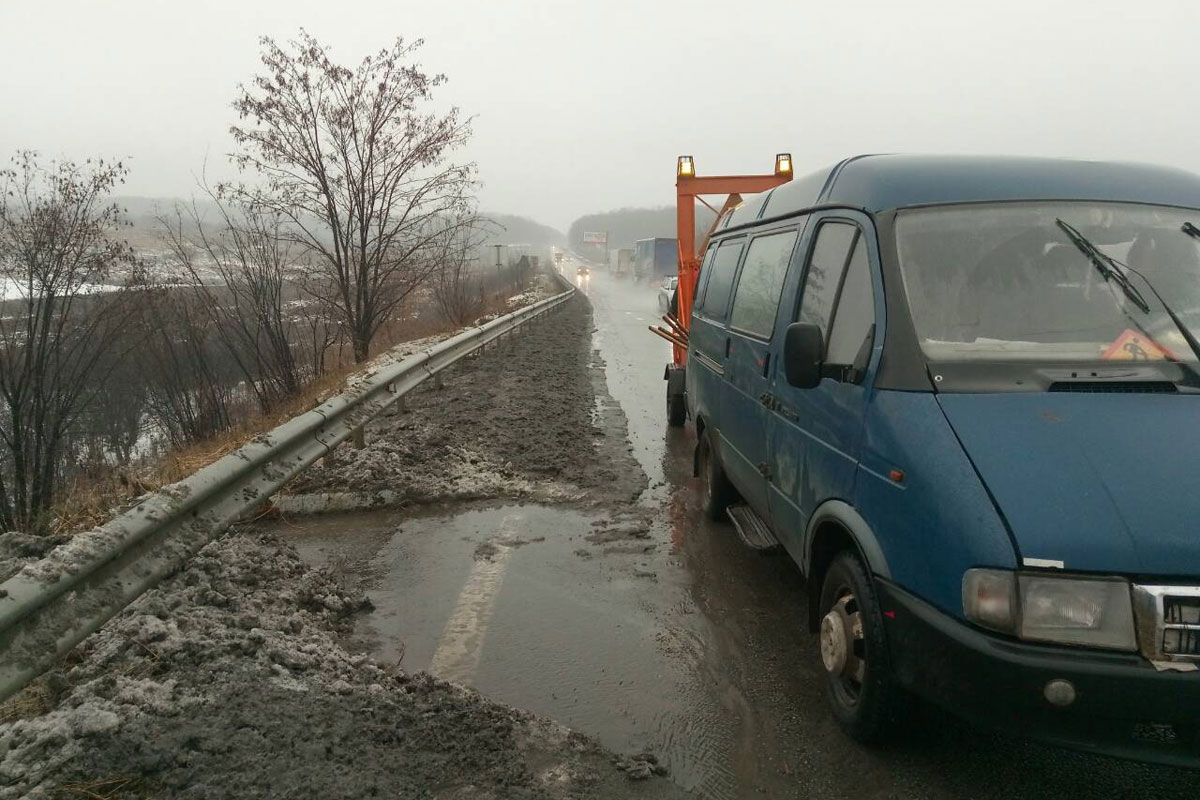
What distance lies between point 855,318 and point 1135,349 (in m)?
1.04

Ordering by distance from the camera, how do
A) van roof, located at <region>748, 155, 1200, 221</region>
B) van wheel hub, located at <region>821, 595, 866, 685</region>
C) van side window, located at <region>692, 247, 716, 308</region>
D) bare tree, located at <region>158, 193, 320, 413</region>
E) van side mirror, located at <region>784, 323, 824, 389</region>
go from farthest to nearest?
bare tree, located at <region>158, 193, 320, 413</region>
van side window, located at <region>692, 247, 716, 308</region>
van roof, located at <region>748, 155, 1200, 221</region>
van side mirror, located at <region>784, 323, 824, 389</region>
van wheel hub, located at <region>821, 595, 866, 685</region>

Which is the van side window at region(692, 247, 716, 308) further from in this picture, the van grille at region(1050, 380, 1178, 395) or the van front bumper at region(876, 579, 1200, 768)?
the van front bumper at region(876, 579, 1200, 768)

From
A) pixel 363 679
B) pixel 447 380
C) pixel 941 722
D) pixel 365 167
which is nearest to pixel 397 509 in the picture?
pixel 363 679

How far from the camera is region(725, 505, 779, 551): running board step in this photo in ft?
14.3

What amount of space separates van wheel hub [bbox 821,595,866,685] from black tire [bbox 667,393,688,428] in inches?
243

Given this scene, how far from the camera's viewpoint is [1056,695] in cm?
231

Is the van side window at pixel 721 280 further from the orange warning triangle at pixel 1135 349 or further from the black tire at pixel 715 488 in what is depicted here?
the orange warning triangle at pixel 1135 349

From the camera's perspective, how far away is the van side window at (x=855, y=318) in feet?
10.8

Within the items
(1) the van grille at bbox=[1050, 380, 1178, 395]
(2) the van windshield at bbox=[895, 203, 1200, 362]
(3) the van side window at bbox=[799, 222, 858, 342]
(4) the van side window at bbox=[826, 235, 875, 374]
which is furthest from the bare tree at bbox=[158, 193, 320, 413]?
(1) the van grille at bbox=[1050, 380, 1178, 395]

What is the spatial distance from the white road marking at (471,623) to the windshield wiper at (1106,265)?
10.5 ft

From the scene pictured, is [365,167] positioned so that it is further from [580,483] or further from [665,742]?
[665,742]

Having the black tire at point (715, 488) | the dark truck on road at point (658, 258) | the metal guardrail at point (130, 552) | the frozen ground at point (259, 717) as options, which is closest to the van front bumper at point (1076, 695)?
the frozen ground at point (259, 717)

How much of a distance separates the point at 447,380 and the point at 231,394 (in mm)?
10900

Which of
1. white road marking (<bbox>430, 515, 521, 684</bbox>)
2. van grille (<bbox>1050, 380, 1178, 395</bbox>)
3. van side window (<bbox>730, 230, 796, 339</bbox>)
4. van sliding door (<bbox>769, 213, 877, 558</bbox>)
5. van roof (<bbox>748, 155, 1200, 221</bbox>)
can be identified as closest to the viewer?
van grille (<bbox>1050, 380, 1178, 395</bbox>)
